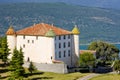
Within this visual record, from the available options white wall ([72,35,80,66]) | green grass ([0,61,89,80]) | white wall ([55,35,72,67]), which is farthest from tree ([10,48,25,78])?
white wall ([72,35,80,66])

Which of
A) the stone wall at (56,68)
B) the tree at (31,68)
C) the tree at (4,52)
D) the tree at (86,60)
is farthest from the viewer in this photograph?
the tree at (86,60)

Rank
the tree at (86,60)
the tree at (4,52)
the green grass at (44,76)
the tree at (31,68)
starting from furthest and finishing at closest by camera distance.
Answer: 1. the tree at (86,60)
2. the tree at (4,52)
3. the tree at (31,68)
4. the green grass at (44,76)

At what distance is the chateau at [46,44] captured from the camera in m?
100

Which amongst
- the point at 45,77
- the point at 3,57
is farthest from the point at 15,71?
the point at 3,57

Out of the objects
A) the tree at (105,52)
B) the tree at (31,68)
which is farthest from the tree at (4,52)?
the tree at (105,52)

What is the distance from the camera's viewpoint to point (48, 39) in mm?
99750

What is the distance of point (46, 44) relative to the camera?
329 ft

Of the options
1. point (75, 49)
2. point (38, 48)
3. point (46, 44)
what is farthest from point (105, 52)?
point (46, 44)

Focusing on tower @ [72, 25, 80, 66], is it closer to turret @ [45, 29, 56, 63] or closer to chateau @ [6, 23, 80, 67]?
chateau @ [6, 23, 80, 67]

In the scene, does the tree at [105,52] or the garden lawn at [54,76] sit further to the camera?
the tree at [105,52]

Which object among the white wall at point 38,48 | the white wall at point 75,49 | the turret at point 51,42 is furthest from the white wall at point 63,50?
the white wall at point 38,48

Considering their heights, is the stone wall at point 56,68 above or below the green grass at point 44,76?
above

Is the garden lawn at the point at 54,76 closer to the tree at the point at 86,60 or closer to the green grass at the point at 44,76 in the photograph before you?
the green grass at the point at 44,76

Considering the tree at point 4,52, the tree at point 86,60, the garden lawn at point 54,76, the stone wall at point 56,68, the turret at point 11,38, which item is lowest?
the garden lawn at point 54,76
